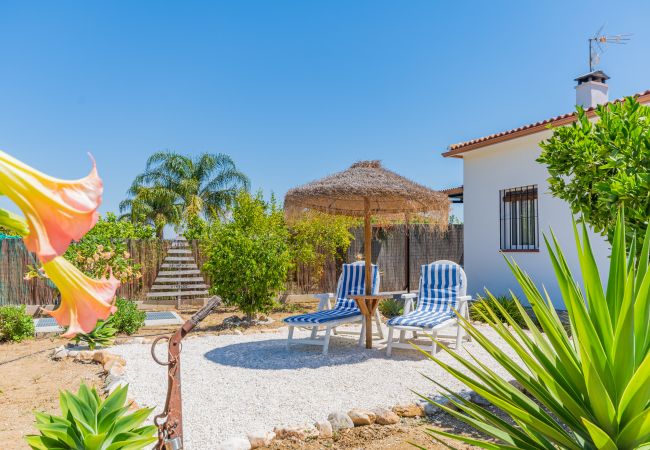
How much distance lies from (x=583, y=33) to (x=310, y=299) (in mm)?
10164

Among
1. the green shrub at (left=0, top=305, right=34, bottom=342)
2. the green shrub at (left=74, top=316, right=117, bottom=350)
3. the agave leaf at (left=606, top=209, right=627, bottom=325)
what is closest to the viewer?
the agave leaf at (left=606, top=209, right=627, bottom=325)

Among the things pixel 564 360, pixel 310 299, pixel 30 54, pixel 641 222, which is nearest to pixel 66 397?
pixel 564 360

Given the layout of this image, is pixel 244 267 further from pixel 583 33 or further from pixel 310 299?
pixel 583 33

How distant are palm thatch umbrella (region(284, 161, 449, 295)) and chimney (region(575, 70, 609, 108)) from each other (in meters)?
5.87

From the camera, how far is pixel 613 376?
1.77 metres

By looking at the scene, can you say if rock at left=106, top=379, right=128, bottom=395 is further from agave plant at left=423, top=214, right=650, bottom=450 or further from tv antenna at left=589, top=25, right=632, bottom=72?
tv antenna at left=589, top=25, right=632, bottom=72

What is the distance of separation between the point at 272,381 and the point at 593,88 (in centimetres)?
997

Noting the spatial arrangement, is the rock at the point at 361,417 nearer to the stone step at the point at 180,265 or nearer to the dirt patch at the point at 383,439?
the dirt patch at the point at 383,439

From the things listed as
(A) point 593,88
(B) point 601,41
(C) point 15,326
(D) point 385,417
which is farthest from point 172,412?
(B) point 601,41

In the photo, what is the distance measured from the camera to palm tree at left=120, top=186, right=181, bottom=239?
2381cm

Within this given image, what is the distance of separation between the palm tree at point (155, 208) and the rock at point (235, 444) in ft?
69.1

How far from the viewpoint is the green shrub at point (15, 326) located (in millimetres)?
8320

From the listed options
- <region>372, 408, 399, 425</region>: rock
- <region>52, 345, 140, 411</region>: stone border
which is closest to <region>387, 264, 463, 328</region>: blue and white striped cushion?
<region>372, 408, 399, 425</region>: rock

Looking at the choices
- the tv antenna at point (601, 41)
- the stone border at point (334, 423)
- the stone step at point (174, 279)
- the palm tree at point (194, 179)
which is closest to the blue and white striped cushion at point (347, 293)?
the stone border at point (334, 423)
